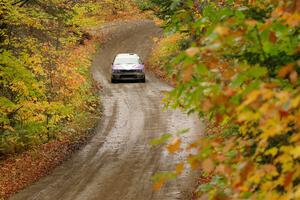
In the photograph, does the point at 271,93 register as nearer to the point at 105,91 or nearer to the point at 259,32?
the point at 259,32

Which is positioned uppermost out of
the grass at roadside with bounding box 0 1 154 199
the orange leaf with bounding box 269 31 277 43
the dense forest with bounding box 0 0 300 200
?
the orange leaf with bounding box 269 31 277 43

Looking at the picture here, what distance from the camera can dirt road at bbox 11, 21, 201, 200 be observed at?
1223cm

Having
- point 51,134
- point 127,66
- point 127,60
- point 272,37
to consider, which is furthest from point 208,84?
point 127,60

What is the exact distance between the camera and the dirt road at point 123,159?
12.2 meters

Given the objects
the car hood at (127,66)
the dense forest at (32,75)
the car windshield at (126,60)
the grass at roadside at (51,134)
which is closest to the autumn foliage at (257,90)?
the grass at roadside at (51,134)

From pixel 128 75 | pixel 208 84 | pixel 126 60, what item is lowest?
pixel 128 75

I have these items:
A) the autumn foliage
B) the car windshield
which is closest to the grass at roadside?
the car windshield

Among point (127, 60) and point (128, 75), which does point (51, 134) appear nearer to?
point (128, 75)

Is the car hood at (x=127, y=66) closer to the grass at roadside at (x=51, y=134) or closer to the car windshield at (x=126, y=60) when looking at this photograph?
the car windshield at (x=126, y=60)

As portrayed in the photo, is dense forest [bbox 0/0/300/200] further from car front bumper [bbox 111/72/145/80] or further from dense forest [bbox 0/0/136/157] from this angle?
car front bumper [bbox 111/72/145/80]

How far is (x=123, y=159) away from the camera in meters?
15.3

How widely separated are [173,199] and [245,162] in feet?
26.8

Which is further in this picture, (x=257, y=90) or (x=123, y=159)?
(x=123, y=159)

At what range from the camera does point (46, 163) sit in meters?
15.2
